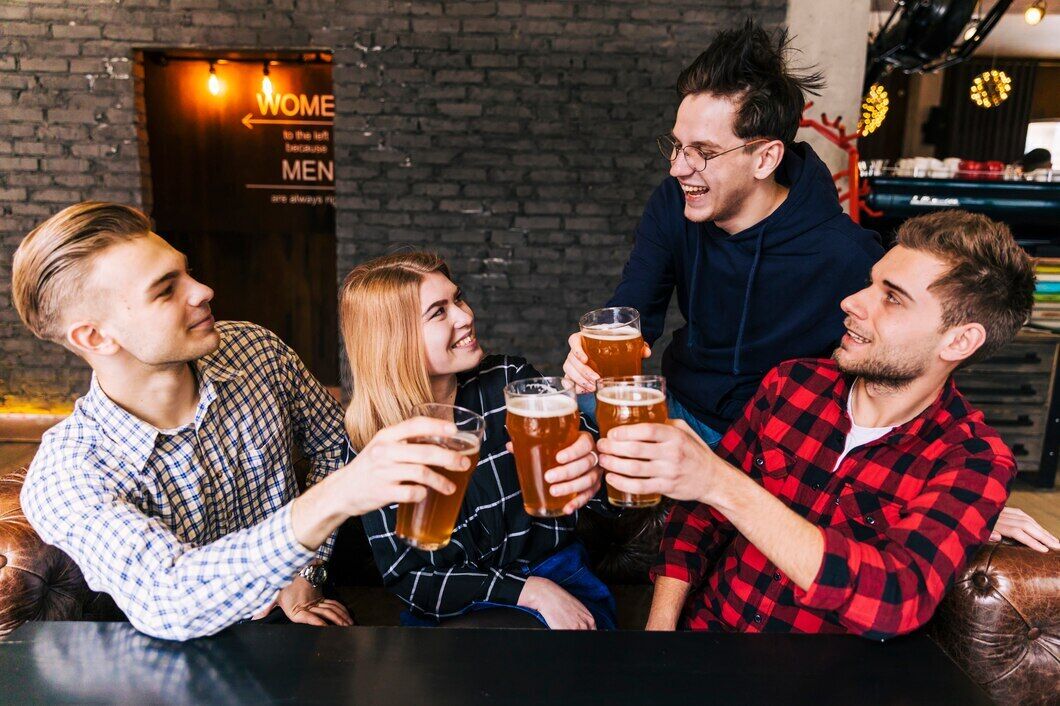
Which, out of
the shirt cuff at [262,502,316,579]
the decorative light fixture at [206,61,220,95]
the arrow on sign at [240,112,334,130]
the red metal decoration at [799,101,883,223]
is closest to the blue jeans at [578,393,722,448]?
the shirt cuff at [262,502,316,579]

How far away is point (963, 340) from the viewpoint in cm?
144

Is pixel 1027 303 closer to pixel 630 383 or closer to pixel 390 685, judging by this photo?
pixel 630 383

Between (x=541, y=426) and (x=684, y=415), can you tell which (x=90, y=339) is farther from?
(x=684, y=415)

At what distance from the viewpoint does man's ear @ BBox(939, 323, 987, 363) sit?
1434 mm

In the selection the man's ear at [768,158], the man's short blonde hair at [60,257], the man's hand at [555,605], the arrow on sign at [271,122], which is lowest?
the man's hand at [555,605]

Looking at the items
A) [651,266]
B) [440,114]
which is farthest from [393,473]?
[440,114]

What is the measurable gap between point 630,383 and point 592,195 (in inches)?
146

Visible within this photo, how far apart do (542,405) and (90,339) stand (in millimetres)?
948

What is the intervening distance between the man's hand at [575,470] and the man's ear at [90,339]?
931 mm

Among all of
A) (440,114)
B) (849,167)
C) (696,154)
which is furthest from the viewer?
(440,114)

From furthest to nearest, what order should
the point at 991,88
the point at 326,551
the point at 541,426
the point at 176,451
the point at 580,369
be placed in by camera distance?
the point at 991,88
the point at 326,551
the point at 580,369
the point at 176,451
the point at 541,426

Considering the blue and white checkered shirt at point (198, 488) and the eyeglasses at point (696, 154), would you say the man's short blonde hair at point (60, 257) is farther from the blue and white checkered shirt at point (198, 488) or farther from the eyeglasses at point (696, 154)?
the eyeglasses at point (696, 154)

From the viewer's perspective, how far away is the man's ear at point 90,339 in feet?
4.77

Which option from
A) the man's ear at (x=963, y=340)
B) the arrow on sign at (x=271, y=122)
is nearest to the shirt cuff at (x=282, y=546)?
the man's ear at (x=963, y=340)
